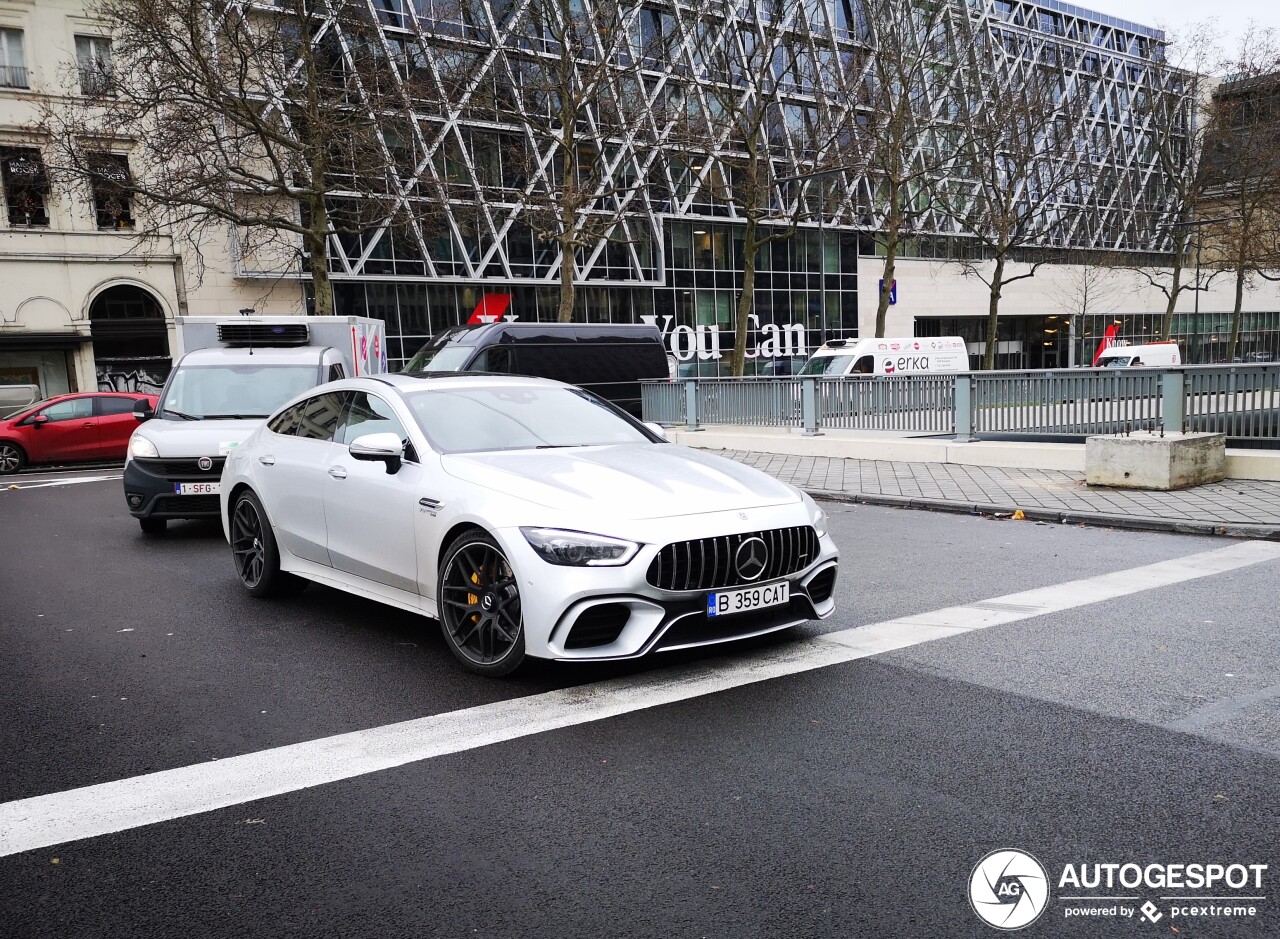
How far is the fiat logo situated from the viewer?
503 cm

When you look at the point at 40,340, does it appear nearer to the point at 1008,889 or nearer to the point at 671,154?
the point at 671,154

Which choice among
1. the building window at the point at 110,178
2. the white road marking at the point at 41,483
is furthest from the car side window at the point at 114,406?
the building window at the point at 110,178

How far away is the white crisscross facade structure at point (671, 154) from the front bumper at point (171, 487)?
17.2m

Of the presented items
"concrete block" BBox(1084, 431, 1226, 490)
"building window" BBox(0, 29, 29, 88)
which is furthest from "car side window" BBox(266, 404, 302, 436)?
"building window" BBox(0, 29, 29, 88)

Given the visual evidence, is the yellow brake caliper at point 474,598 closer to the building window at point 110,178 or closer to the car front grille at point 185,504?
the car front grille at point 185,504

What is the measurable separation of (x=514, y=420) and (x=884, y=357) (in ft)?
88.6

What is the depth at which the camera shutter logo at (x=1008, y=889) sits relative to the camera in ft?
9.49

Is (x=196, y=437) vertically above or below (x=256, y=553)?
above

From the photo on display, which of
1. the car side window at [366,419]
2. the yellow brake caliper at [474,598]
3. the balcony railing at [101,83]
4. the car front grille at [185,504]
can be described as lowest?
the car front grille at [185,504]

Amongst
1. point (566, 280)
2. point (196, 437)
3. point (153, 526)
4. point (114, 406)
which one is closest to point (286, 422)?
point (196, 437)

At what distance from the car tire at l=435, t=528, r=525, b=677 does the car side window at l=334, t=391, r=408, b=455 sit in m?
1.09

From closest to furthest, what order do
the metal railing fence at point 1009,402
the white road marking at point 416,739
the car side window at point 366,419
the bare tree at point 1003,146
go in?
the white road marking at point 416,739 → the car side window at point 366,419 → the metal railing fence at point 1009,402 → the bare tree at point 1003,146

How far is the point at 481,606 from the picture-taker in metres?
5.21

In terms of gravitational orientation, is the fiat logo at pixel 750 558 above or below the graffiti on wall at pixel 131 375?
below
